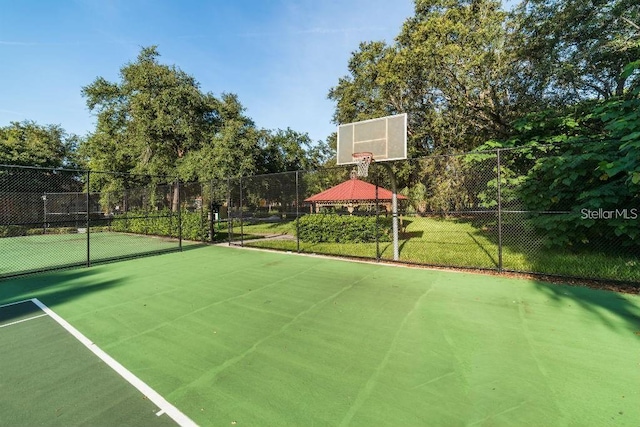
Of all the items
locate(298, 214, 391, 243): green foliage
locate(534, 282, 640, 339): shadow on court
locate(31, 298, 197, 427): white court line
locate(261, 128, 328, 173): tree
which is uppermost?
locate(261, 128, 328, 173): tree

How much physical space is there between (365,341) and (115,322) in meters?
3.35

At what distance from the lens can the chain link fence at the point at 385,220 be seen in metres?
6.28

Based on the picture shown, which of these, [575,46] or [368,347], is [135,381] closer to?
[368,347]

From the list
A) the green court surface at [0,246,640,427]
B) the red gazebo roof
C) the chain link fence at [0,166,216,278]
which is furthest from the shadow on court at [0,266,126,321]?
the red gazebo roof

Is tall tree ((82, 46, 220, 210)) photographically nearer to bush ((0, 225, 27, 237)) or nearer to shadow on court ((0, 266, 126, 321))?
bush ((0, 225, 27, 237))

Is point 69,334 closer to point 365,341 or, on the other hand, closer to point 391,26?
point 365,341

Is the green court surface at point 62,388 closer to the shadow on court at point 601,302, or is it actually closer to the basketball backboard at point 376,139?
the shadow on court at point 601,302

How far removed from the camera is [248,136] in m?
17.2

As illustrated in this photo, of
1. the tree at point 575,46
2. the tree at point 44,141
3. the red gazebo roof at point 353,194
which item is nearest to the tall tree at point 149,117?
the tree at point 44,141

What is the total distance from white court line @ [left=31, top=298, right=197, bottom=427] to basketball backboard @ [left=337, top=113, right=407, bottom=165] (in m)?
6.20

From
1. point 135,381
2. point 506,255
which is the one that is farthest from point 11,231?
point 506,255

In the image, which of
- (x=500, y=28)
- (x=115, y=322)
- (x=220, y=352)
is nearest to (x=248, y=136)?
(x=500, y=28)

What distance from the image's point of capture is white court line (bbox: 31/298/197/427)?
6.95 ft

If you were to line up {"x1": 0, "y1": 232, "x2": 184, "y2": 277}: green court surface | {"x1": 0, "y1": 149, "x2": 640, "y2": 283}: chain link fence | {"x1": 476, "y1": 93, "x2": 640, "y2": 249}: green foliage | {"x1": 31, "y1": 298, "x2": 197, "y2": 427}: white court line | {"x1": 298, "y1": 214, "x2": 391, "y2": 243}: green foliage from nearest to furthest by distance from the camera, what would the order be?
{"x1": 31, "y1": 298, "x2": 197, "y2": 427}: white court line
{"x1": 476, "y1": 93, "x2": 640, "y2": 249}: green foliage
{"x1": 0, "y1": 149, "x2": 640, "y2": 283}: chain link fence
{"x1": 0, "y1": 232, "x2": 184, "y2": 277}: green court surface
{"x1": 298, "y1": 214, "x2": 391, "y2": 243}: green foliage
